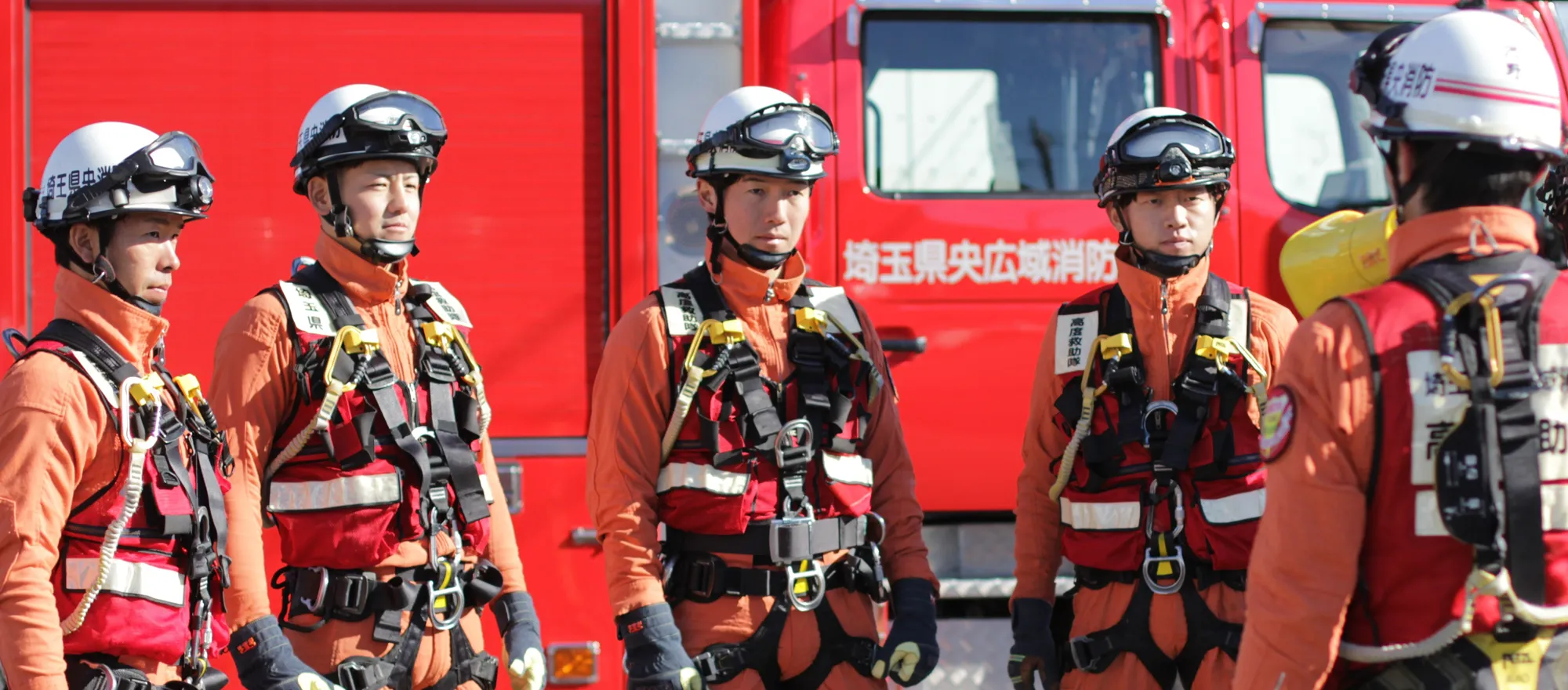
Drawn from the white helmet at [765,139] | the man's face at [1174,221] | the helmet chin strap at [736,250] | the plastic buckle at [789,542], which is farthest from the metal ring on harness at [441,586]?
the man's face at [1174,221]

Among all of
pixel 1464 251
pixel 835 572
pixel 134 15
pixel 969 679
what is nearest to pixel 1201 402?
pixel 835 572

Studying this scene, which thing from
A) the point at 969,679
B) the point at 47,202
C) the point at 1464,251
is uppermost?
the point at 47,202

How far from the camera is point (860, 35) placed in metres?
5.19

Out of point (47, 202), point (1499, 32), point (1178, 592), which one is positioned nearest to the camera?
point (1499, 32)

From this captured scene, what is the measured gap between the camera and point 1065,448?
4.01m

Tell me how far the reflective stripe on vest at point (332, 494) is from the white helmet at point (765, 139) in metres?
1.22

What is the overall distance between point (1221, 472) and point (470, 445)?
2.00 meters

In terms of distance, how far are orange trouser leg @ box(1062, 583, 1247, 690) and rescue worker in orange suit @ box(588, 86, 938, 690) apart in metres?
0.44

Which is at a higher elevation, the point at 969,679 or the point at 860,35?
the point at 860,35

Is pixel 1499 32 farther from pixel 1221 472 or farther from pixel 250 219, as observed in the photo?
pixel 250 219

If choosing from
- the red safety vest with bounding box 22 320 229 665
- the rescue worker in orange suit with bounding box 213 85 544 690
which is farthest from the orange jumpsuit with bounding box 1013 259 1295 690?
the red safety vest with bounding box 22 320 229 665

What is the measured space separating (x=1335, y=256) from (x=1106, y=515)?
57.4 inches

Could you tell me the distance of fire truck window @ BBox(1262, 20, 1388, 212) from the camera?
17.5 ft

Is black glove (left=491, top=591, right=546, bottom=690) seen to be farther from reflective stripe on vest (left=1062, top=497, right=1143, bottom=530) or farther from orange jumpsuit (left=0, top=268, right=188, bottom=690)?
reflective stripe on vest (left=1062, top=497, right=1143, bottom=530)
